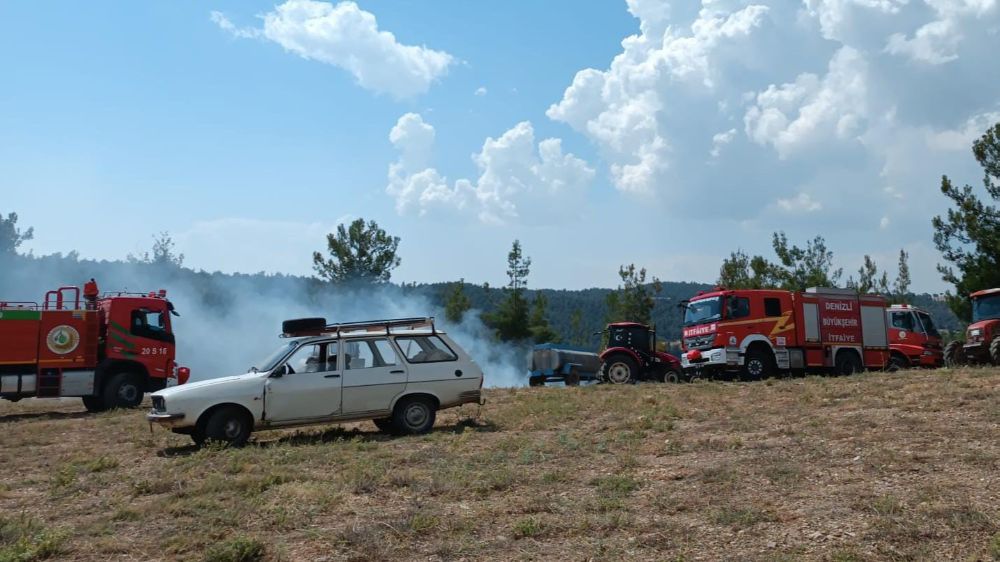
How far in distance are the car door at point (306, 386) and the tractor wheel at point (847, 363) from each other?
16.5m

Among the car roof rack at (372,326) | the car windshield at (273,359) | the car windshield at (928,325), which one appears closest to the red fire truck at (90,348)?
the car windshield at (273,359)

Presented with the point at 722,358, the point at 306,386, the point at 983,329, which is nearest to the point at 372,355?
the point at 306,386

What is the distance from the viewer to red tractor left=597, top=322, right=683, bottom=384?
24344mm

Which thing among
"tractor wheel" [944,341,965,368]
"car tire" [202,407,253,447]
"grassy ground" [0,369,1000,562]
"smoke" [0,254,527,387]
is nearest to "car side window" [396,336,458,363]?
"grassy ground" [0,369,1000,562]

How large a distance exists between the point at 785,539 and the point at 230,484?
5706mm

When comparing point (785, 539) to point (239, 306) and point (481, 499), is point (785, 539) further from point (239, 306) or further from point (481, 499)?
point (239, 306)

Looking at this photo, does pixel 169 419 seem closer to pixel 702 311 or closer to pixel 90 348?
pixel 90 348

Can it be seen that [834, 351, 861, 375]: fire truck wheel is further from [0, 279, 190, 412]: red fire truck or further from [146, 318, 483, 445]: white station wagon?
[0, 279, 190, 412]: red fire truck

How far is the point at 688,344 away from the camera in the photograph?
22812 mm

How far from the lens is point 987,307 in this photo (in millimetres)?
22891

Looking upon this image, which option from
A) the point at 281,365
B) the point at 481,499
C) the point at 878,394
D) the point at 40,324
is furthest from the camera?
Answer: the point at 40,324

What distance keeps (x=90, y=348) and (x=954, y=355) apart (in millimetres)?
23901

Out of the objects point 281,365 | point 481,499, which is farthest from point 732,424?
point 281,365

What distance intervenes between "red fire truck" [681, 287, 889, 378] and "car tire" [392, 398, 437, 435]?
11013mm
